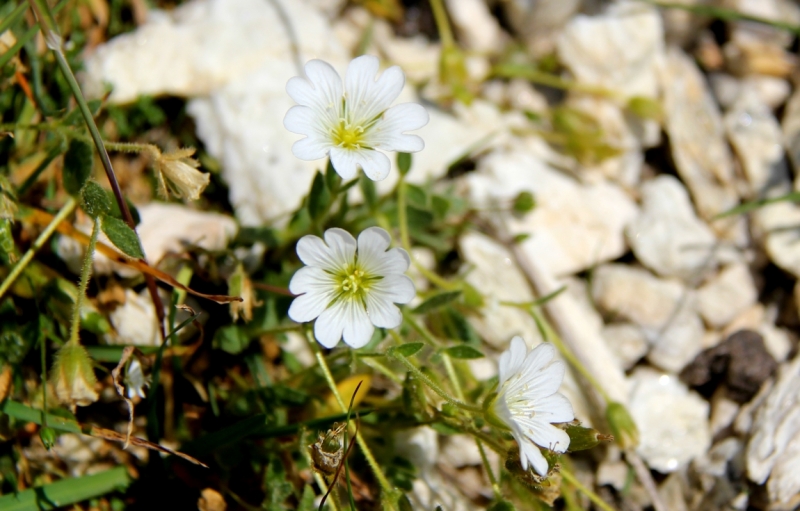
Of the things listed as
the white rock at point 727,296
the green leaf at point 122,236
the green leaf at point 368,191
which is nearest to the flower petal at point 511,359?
the green leaf at point 368,191

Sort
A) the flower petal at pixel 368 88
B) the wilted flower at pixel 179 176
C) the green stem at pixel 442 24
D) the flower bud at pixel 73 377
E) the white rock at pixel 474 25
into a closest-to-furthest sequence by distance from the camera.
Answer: the flower bud at pixel 73 377
the wilted flower at pixel 179 176
the flower petal at pixel 368 88
the green stem at pixel 442 24
the white rock at pixel 474 25

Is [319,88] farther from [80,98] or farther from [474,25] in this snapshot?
[474,25]

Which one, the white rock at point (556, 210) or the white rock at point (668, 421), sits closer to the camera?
the white rock at point (668, 421)

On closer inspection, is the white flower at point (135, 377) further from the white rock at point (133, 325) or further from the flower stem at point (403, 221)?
the flower stem at point (403, 221)

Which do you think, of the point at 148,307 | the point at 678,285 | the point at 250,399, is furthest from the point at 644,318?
the point at 148,307

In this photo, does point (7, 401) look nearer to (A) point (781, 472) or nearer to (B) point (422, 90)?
(B) point (422, 90)

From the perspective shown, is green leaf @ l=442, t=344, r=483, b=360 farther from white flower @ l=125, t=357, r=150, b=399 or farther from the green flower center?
white flower @ l=125, t=357, r=150, b=399
